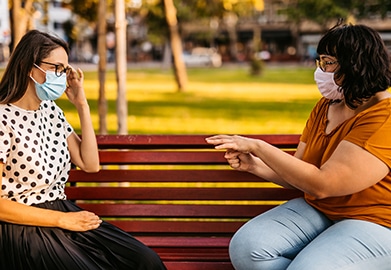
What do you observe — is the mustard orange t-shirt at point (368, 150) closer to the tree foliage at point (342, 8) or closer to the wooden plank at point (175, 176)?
the wooden plank at point (175, 176)

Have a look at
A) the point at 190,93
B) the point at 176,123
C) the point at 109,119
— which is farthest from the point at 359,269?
the point at 190,93

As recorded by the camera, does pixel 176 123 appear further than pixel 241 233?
Yes

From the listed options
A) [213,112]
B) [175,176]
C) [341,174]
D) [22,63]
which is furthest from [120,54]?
[213,112]

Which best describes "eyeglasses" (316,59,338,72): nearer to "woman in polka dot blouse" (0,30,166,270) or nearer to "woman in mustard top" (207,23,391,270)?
"woman in mustard top" (207,23,391,270)

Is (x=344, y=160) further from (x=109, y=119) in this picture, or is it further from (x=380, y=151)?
(x=109, y=119)

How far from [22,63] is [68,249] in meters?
0.92

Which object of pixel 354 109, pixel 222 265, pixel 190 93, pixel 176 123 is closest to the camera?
pixel 354 109

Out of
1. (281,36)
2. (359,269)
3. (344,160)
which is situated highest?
(344,160)

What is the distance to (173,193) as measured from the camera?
4113 mm

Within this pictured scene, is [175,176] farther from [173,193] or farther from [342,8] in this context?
[342,8]

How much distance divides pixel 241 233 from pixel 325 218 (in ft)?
1.42

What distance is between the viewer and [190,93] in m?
24.8

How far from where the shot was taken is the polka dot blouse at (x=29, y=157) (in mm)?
3217

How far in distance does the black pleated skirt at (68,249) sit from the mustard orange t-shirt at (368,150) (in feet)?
3.03
